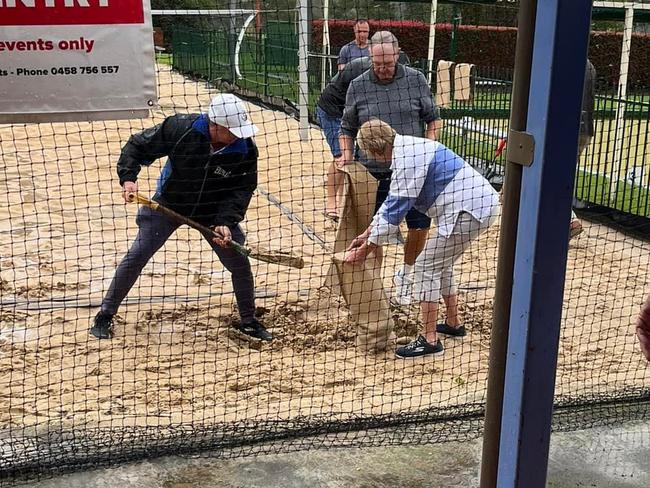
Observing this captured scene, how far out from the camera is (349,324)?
16.1ft

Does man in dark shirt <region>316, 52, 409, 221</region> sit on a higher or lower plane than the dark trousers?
higher

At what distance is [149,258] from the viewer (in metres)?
4.59

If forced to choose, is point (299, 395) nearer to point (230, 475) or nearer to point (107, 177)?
point (230, 475)

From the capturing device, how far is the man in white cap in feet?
14.0

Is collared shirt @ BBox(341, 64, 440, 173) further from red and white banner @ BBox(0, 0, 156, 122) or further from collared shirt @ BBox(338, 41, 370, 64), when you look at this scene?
red and white banner @ BBox(0, 0, 156, 122)

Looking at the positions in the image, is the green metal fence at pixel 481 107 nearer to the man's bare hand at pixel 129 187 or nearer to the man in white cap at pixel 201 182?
the man in white cap at pixel 201 182

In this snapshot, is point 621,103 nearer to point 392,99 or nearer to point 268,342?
point 392,99

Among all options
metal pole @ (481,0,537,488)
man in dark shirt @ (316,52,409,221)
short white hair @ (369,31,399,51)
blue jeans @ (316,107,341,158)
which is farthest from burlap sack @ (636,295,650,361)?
blue jeans @ (316,107,341,158)

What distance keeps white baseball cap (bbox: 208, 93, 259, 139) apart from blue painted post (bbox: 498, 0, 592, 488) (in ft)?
7.58

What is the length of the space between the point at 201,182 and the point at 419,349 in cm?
152

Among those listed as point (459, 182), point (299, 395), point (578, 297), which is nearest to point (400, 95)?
point (459, 182)

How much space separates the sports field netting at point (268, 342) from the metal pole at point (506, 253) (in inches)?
39.1

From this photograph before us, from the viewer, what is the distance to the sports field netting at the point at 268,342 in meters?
3.42

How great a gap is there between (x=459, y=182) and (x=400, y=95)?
4.79 ft
